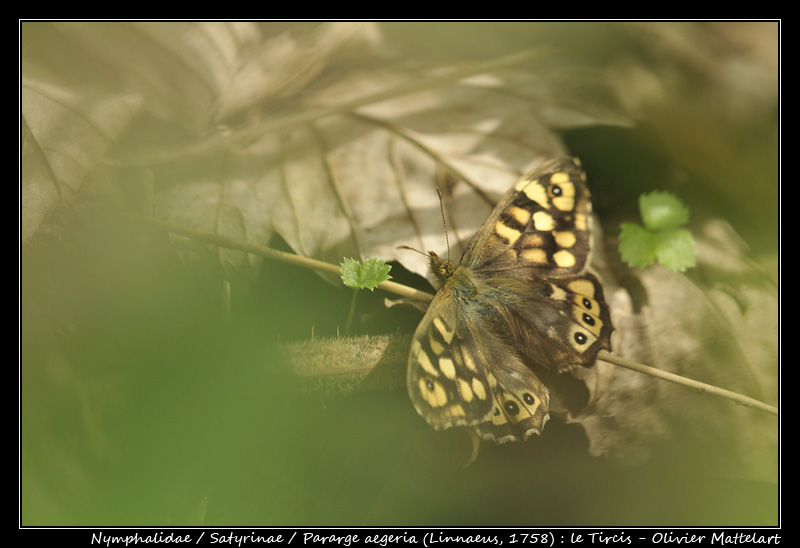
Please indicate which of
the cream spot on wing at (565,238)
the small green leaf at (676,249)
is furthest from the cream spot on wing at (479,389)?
the small green leaf at (676,249)

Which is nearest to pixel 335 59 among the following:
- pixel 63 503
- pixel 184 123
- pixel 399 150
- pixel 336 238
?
pixel 399 150

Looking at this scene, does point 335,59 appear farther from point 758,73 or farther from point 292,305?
point 758,73

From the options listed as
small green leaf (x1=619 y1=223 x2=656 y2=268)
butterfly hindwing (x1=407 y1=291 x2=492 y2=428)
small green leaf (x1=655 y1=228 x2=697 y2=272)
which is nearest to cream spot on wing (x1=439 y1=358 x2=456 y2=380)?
butterfly hindwing (x1=407 y1=291 x2=492 y2=428)

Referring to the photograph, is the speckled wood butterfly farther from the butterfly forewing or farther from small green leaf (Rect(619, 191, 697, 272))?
small green leaf (Rect(619, 191, 697, 272))

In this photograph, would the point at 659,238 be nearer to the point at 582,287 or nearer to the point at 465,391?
the point at 582,287

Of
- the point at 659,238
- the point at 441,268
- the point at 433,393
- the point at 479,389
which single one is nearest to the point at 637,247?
the point at 659,238

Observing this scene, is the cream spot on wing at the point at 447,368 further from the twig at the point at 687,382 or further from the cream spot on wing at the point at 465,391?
the twig at the point at 687,382
